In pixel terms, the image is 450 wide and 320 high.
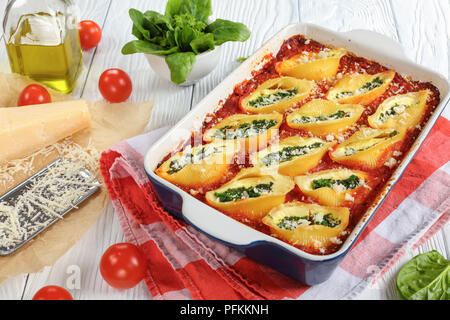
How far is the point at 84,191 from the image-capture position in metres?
1.89

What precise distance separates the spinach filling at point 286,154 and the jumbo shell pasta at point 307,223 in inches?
7.4

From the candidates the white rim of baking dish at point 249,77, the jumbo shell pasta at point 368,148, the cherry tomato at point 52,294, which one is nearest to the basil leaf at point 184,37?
the white rim of baking dish at point 249,77

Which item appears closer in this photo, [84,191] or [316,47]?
[84,191]

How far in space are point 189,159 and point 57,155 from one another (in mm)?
603

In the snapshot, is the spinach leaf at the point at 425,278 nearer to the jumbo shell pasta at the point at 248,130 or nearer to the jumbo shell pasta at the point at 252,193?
the jumbo shell pasta at the point at 252,193

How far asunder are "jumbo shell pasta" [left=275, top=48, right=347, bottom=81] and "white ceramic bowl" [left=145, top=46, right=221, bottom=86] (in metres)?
0.28

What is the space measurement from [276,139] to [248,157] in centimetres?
13

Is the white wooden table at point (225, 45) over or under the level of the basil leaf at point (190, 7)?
under

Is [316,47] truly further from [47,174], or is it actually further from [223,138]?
[47,174]

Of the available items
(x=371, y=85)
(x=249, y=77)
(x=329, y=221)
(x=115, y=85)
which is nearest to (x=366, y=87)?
(x=371, y=85)

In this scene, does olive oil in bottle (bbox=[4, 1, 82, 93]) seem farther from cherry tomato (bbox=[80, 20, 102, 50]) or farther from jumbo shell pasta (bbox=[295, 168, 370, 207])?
jumbo shell pasta (bbox=[295, 168, 370, 207])

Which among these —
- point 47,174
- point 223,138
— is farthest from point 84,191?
point 223,138

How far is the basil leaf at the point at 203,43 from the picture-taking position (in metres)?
2.11

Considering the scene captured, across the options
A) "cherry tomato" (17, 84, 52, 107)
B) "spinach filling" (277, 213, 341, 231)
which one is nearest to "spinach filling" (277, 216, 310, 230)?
"spinach filling" (277, 213, 341, 231)
